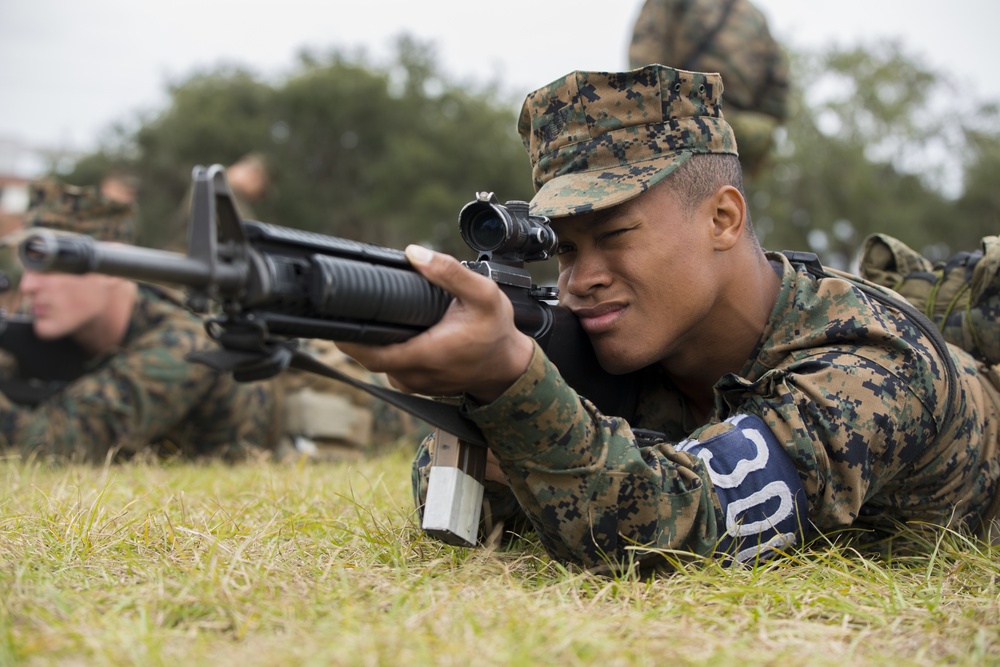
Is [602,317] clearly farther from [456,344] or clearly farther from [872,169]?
[872,169]

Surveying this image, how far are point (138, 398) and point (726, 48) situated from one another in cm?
462

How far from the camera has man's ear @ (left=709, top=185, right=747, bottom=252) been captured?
3.08 metres

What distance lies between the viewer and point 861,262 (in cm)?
→ 434

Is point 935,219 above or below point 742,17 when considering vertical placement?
below

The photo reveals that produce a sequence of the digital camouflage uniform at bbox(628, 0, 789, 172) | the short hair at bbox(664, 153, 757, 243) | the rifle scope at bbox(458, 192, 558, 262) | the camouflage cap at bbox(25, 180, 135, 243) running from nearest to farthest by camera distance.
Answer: the rifle scope at bbox(458, 192, 558, 262), the short hair at bbox(664, 153, 757, 243), the camouflage cap at bbox(25, 180, 135, 243), the digital camouflage uniform at bbox(628, 0, 789, 172)

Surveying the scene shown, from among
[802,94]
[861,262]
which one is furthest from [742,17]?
[802,94]

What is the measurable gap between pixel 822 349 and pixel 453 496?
1.19 metres

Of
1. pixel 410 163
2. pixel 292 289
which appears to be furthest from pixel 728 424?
pixel 410 163

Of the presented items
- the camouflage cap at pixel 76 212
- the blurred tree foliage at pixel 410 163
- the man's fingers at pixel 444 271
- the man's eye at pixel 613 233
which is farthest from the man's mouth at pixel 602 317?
the blurred tree foliage at pixel 410 163

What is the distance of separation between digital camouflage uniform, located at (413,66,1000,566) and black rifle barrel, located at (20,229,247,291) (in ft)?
2.44

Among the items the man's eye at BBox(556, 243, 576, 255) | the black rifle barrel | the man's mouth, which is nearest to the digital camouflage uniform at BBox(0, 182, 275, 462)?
the man's eye at BBox(556, 243, 576, 255)

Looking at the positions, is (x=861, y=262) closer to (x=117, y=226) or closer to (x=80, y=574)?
(x=80, y=574)

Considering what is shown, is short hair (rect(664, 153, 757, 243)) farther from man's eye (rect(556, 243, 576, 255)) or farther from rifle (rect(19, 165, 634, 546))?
rifle (rect(19, 165, 634, 546))

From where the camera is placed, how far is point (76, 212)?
627cm
